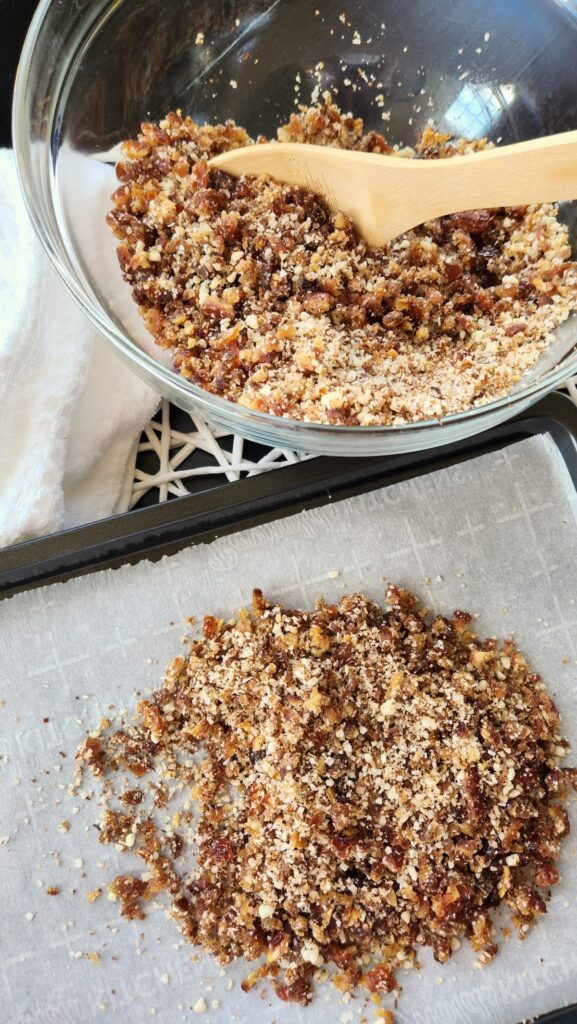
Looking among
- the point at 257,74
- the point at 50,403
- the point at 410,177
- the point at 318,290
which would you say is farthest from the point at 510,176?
the point at 50,403

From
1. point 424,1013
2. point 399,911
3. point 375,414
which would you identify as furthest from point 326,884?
point 375,414

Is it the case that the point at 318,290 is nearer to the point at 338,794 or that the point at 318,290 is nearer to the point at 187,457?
the point at 187,457

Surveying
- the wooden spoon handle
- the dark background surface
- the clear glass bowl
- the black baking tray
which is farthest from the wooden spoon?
the dark background surface

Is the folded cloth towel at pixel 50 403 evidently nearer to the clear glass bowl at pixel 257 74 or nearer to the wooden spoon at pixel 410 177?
the clear glass bowl at pixel 257 74

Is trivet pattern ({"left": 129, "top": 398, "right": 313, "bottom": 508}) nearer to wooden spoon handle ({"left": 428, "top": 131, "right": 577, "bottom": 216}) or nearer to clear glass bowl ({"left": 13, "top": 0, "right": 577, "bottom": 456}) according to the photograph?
clear glass bowl ({"left": 13, "top": 0, "right": 577, "bottom": 456})

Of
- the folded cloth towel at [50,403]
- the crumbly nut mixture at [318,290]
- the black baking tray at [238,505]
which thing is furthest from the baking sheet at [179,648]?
the crumbly nut mixture at [318,290]

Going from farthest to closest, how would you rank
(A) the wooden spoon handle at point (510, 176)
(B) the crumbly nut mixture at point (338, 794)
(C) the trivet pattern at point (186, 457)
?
(C) the trivet pattern at point (186, 457), (B) the crumbly nut mixture at point (338, 794), (A) the wooden spoon handle at point (510, 176)
